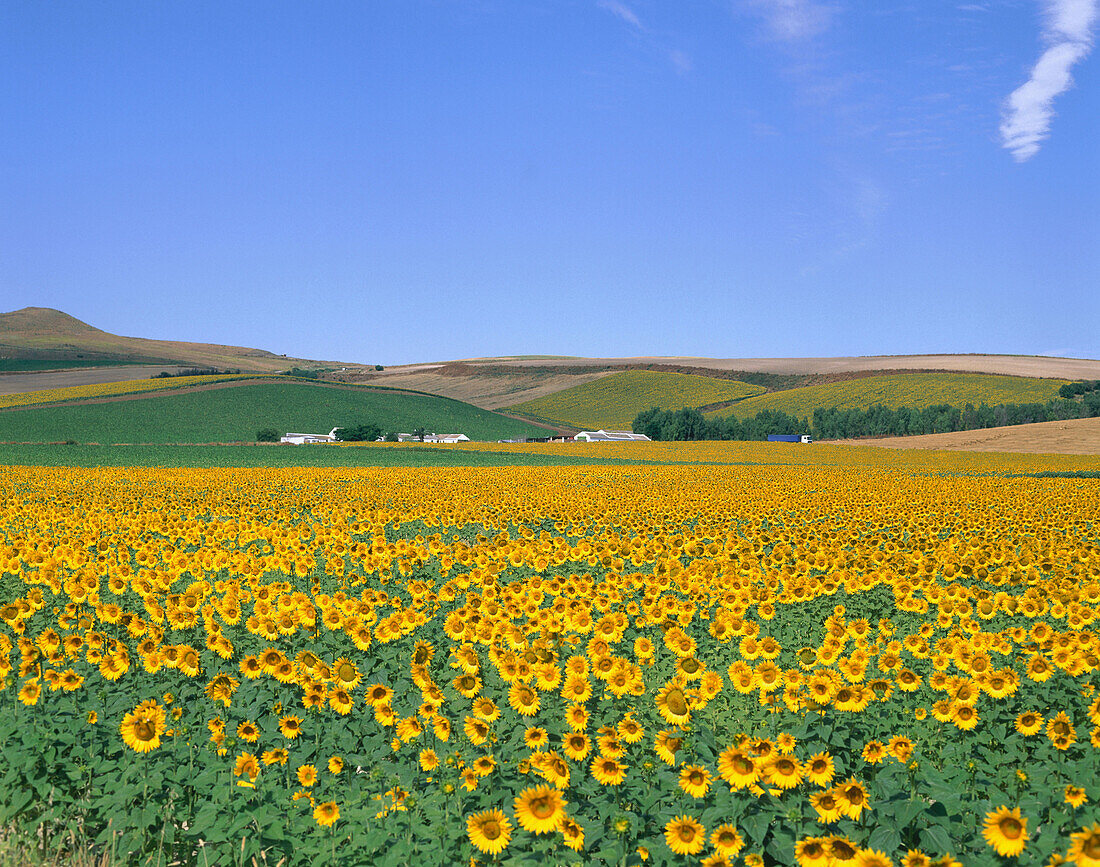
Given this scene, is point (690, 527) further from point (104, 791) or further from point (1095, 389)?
point (1095, 389)

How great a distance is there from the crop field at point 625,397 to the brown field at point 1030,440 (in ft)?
227

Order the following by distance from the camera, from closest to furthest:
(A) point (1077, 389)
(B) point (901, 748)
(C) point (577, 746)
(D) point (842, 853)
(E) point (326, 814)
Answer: (D) point (842, 853)
(E) point (326, 814)
(C) point (577, 746)
(B) point (901, 748)
(A) point (1077, 389)

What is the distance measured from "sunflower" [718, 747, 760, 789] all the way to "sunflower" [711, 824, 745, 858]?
35cm

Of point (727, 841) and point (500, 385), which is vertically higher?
point (500, 385)

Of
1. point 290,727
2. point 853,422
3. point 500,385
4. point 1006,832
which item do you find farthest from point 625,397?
point 1006,832

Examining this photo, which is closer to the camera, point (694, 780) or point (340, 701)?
point (694, 780)

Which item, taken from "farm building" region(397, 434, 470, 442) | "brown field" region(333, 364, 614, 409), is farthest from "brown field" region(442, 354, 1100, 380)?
"farm building" region(397, 434, 470, 442)

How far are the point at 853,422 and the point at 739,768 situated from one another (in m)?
128

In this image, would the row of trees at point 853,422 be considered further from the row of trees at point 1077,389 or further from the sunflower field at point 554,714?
the sunflower field at point 554,714

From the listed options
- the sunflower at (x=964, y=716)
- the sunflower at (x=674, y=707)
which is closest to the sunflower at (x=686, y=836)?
the sunflower at (x=674, y=707)

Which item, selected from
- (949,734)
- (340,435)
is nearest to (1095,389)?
(340,435)

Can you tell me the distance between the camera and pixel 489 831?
4.12 m

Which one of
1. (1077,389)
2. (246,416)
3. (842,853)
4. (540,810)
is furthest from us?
(1077,389)

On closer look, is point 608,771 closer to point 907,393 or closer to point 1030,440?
point 1030,440
